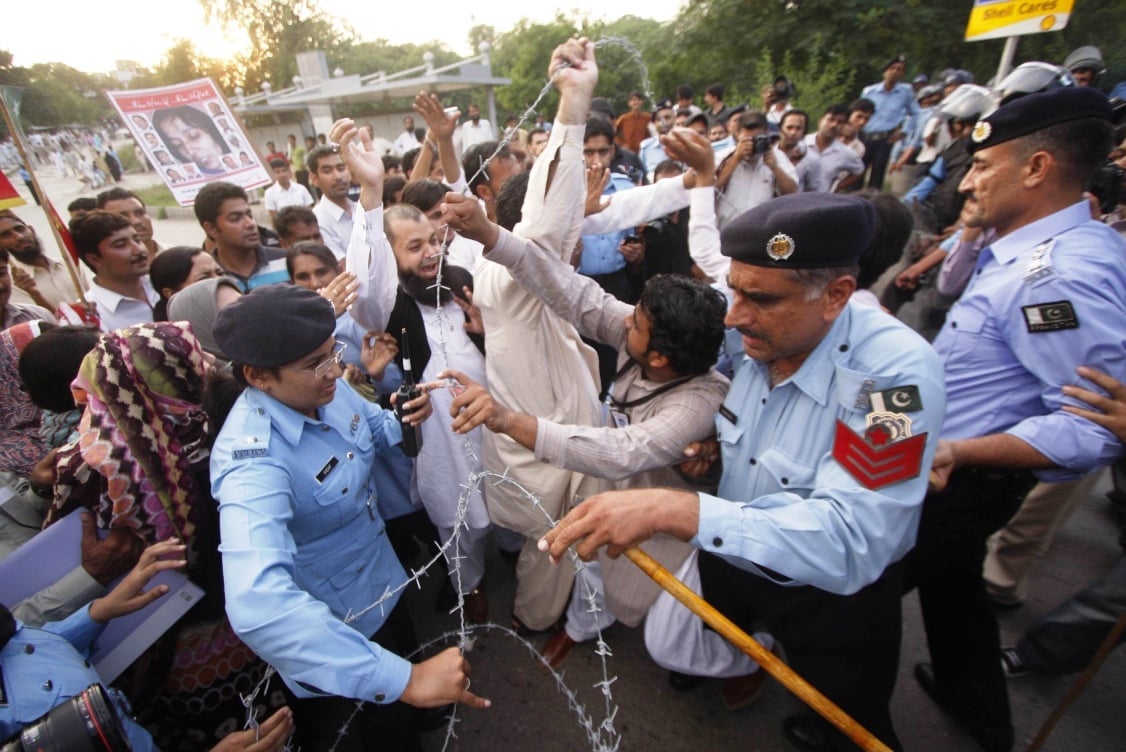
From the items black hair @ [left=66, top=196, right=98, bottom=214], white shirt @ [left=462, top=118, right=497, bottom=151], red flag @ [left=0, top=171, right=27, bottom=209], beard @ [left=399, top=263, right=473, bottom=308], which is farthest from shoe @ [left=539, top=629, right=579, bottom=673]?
white shirt @ [left=462, top=118, right=497, bottom=151]

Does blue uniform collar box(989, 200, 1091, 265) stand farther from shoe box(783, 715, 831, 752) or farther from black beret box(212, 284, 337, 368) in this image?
black beret box(212, 284, 337, 368)

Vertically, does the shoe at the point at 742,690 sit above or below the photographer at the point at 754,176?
below

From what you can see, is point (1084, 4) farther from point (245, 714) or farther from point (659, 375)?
point (245, 714)

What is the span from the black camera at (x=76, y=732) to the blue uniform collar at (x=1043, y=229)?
122 inches

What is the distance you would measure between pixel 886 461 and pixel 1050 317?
98cm

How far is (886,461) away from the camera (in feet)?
4.59

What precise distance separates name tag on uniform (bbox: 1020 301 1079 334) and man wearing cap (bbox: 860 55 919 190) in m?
9.97

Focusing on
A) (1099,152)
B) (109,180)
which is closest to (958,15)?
(1099,152)

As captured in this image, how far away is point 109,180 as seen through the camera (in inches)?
949

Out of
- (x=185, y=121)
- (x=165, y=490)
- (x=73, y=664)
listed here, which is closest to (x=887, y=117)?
(x=185, y=121)

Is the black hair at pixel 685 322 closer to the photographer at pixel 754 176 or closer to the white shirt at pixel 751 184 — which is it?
the photographer at pixel 754 176

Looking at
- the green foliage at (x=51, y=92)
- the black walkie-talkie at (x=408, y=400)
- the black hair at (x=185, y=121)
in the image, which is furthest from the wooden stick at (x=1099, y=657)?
the black hair at (x=185, y=121)

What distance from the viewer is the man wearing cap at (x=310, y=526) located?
131 centimetres

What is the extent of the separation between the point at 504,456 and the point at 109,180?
31.1 metres
